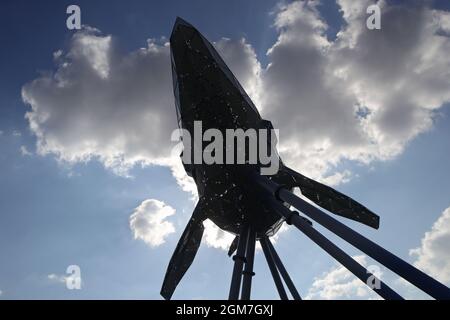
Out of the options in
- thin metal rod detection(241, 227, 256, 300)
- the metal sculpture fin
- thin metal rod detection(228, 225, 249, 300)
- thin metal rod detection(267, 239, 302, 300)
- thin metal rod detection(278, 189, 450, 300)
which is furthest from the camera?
thin metal rod detection(267, 239, 302, 300)

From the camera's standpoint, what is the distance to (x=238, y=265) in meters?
19.2

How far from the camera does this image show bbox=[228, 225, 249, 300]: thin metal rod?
18.2 m

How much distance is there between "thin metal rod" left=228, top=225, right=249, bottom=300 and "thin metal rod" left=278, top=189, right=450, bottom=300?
5406 mm

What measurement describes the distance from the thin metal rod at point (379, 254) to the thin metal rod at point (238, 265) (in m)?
5.41

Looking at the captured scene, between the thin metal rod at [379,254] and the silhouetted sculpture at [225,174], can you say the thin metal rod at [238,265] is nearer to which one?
the silhouetted sculpture at [225,174]

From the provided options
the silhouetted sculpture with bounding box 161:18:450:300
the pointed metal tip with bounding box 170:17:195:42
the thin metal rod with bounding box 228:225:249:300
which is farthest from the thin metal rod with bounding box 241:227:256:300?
the pointed metal tip with bounding box 170:17:195:42

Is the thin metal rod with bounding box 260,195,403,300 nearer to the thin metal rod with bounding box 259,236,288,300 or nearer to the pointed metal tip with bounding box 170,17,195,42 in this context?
the thin metal rod with bounding box 259,236,288,300

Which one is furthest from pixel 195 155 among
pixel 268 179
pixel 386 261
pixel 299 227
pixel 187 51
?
pixel 386 261

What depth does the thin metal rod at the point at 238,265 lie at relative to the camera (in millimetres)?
18234

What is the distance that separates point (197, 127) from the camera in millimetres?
18453
